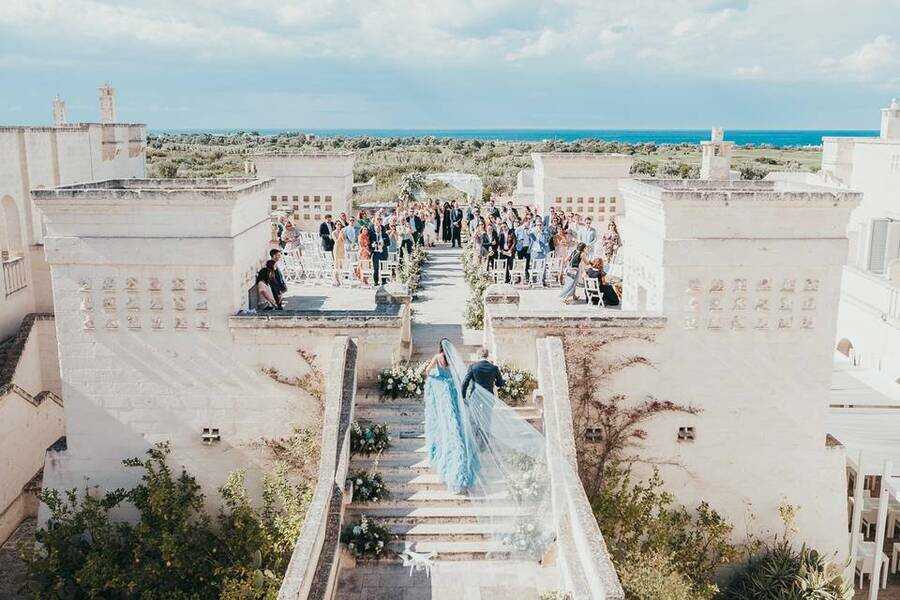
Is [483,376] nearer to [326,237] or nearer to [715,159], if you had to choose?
[326,237]

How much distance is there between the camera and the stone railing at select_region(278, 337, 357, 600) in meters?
9.23

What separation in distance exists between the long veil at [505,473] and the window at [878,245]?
45.6 feet

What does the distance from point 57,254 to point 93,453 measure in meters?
3.25

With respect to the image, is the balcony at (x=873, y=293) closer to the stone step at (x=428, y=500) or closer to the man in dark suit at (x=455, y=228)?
the stone step at (x=428, y=500)

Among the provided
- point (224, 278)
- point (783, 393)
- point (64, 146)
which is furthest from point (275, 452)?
point (64, 146)

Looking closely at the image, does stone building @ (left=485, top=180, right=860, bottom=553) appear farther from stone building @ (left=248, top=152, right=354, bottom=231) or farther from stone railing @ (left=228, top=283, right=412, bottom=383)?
stone building @ (left=248, top=152, right=354, bottom=231)

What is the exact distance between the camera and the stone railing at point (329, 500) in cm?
923

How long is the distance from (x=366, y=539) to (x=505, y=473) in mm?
2142

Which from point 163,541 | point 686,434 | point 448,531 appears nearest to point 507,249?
point 686,434

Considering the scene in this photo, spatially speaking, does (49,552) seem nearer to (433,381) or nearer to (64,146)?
(433,381)

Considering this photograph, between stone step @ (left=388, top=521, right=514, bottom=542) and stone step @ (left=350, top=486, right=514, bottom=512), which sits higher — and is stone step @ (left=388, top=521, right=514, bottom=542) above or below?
below

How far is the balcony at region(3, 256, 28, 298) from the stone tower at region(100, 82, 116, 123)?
7310 millimetres

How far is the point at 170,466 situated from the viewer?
13.1 m

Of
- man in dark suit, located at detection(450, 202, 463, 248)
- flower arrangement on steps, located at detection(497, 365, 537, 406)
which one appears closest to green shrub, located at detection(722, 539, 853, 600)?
flower arrangement on steps, located at detection(497, 365, 537, 406)
